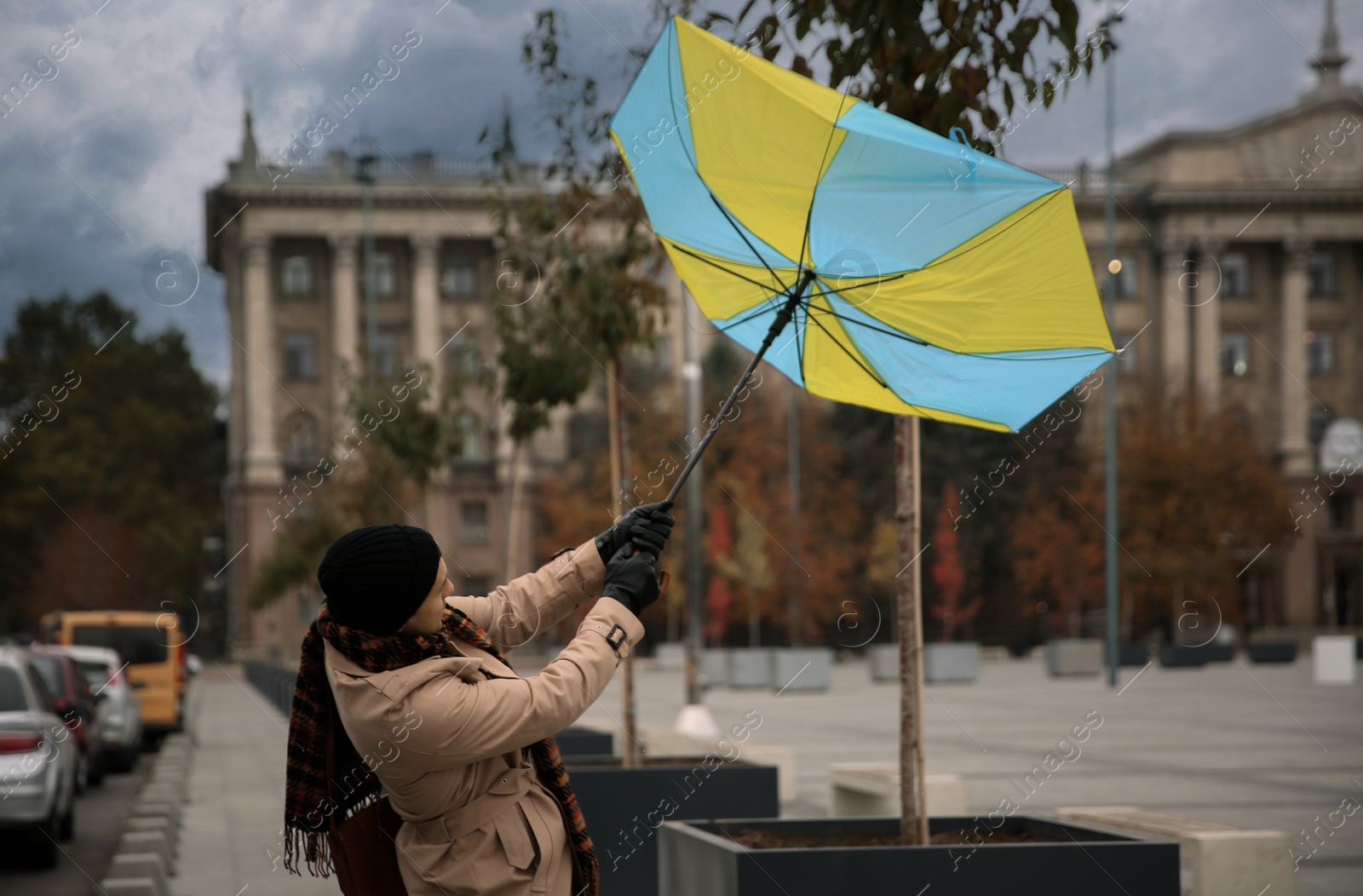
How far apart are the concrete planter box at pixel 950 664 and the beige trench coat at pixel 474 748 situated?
35505 mm

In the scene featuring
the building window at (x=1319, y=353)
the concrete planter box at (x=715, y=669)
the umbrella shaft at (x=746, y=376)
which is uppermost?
the building window at (x=1319, y=353)

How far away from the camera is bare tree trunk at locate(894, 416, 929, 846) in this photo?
5.96 meters

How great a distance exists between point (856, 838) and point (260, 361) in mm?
74526

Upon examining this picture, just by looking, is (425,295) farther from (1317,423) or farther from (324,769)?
(324,769)

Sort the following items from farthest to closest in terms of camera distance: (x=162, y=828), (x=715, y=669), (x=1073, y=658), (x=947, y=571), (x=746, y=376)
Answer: (x=947, y=571) < (x=715, y=669) < (x=1073, y=658) < (x=162, y=828) < (x=746, y=376)

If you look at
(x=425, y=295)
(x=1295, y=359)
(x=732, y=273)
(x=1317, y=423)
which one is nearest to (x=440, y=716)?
(x=732, y=273)

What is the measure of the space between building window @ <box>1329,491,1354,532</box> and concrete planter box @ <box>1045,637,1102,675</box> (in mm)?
37221

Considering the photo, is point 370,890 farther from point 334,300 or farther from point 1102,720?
point 334,300

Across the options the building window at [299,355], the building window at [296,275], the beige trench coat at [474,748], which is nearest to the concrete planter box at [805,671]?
the beige trench coat at [474,748]

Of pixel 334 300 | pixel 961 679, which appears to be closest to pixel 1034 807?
pixel 961 679

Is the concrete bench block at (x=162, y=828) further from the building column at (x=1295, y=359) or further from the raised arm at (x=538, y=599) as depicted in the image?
the building column at (x=1295, y=359)

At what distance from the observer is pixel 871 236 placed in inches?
197

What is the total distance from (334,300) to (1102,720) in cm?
6299

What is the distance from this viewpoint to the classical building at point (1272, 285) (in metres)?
71.9
